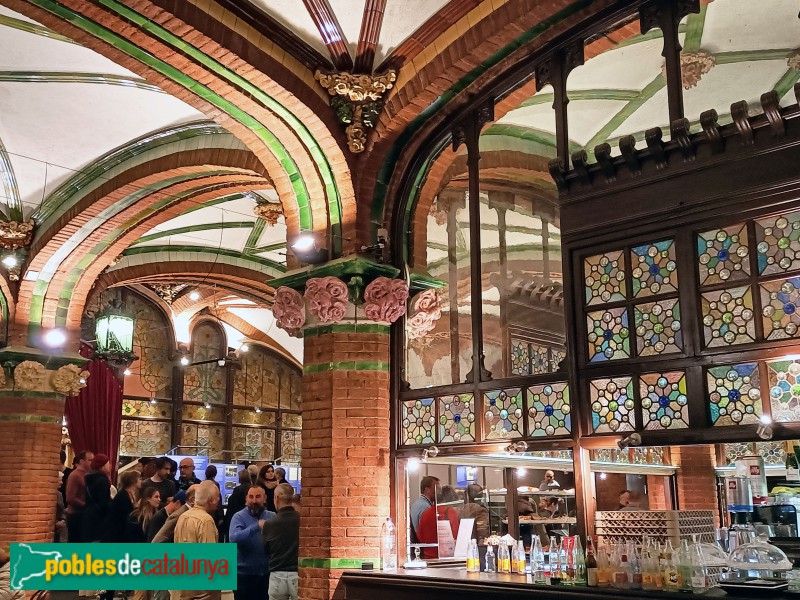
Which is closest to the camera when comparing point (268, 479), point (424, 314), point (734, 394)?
point (734, 394)

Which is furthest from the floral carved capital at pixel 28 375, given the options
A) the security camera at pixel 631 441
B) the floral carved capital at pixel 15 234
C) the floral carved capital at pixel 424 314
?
the security camera at pixel 631 441

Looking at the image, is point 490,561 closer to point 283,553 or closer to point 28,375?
point 283,553

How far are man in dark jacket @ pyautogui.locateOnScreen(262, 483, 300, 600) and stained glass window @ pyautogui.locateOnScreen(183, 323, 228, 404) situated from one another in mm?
11421

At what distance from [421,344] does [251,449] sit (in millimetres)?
12928

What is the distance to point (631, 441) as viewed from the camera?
4.93 m

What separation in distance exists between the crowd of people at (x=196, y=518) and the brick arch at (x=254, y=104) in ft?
7.88

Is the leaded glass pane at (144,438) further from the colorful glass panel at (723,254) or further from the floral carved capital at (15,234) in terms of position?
the colorful glass panel at (723,254)

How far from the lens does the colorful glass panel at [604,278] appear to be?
17.3ft

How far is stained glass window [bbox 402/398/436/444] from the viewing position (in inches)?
253

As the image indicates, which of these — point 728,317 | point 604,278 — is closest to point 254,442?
point 604,278

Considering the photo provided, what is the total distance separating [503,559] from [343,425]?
5.31 feet

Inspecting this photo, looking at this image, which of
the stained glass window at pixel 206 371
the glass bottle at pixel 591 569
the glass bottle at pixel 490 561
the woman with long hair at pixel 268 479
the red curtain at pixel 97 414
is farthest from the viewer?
the stained glass window at pixel 206 371

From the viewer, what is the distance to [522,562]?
559cm
